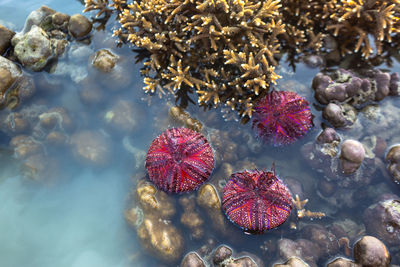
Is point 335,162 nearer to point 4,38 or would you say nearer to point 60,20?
point 60,20

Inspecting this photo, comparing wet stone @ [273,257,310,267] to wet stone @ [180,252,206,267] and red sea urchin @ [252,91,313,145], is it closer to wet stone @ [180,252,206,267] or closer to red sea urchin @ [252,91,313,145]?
wet stone @ [180,252,206,267]

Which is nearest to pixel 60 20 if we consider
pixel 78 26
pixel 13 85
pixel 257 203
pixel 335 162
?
pixel 78 26

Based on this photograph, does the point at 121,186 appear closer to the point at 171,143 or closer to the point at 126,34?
the point at 171,143

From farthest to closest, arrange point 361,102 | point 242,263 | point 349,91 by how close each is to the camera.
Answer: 1. point 361,102
2. point 349,91
3. point 242,263

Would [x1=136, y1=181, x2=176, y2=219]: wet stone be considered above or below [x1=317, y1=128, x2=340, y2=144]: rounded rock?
below

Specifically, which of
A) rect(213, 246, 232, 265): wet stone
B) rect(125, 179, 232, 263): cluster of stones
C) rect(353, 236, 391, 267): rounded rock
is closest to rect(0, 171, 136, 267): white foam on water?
rect(125, 179, 232, 263): cluster of stones

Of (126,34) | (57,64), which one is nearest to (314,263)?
(126,34)
